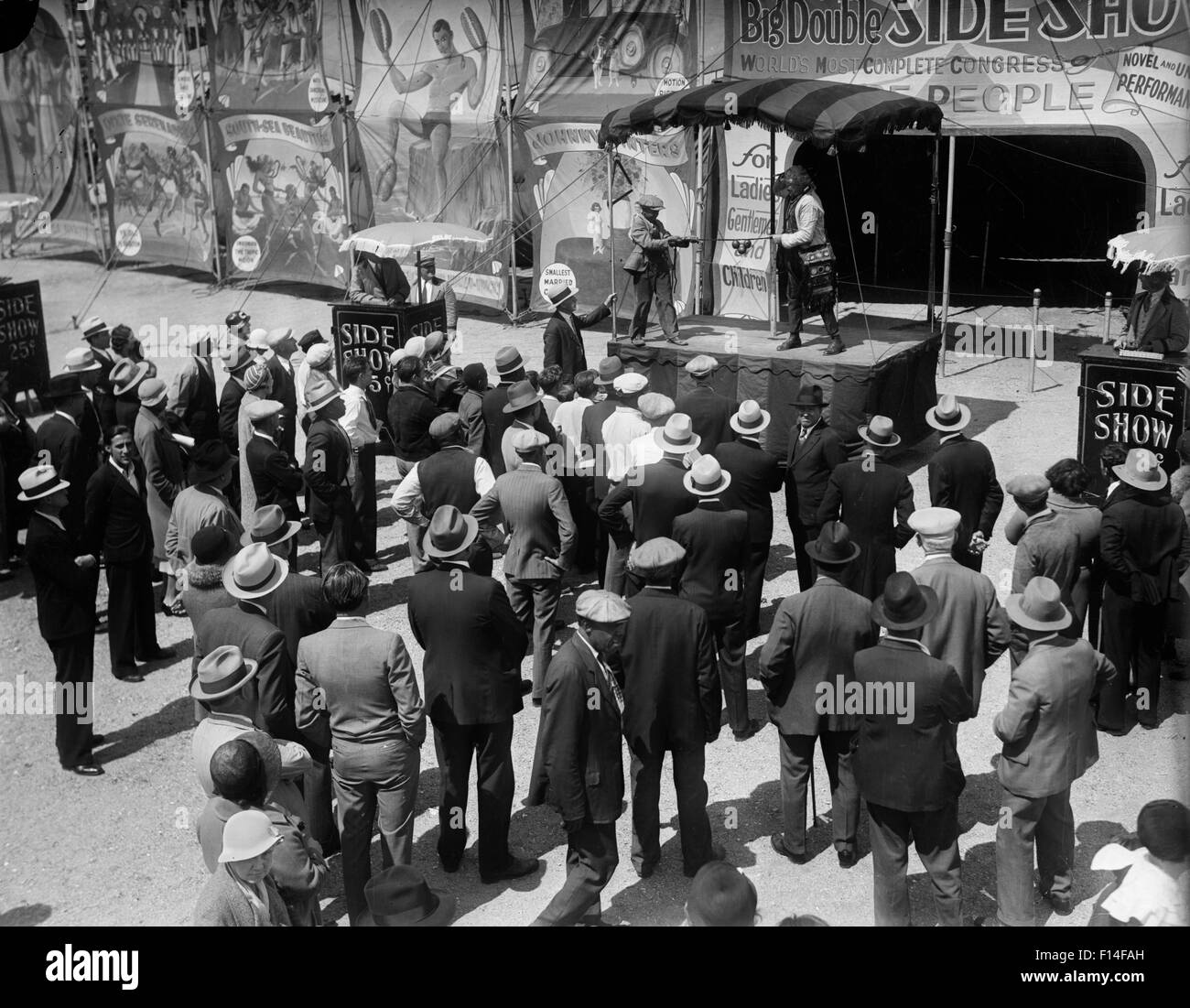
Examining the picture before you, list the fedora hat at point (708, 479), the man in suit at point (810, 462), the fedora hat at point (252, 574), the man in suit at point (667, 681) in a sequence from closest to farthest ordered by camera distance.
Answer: the man in suit at point (667, 681) → the fedora hat at point (252, 574) → the fedora hat at point (708, 479) → the man in suit at point (810, 462)

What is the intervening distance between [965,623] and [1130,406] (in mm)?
4659

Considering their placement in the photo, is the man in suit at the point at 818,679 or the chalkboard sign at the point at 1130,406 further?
the chalkboard sign at the point at 1130,406

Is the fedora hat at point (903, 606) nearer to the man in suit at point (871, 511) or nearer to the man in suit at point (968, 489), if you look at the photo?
the man in suit at point (871, 511)

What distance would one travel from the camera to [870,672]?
594 centimetres

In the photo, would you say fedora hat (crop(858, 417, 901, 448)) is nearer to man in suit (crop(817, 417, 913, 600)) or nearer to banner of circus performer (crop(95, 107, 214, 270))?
man in suit (crop(817, 417, 913, 600))

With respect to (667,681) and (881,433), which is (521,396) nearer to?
(881,433)

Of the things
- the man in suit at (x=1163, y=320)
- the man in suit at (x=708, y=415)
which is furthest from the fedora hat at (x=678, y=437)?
the man in suit at (x=1163, y=320)

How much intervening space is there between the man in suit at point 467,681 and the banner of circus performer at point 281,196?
15.9 m

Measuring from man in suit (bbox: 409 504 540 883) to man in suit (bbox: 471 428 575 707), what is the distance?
1.60 meters

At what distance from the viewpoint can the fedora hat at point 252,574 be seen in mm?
6832

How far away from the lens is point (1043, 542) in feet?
25.6

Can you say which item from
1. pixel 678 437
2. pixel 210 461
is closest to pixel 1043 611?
pixel 678 437

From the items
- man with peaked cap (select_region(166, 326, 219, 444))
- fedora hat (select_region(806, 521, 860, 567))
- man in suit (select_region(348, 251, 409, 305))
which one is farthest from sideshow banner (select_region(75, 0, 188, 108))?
fedora hat (select_region(806, 521, 860, 567))
